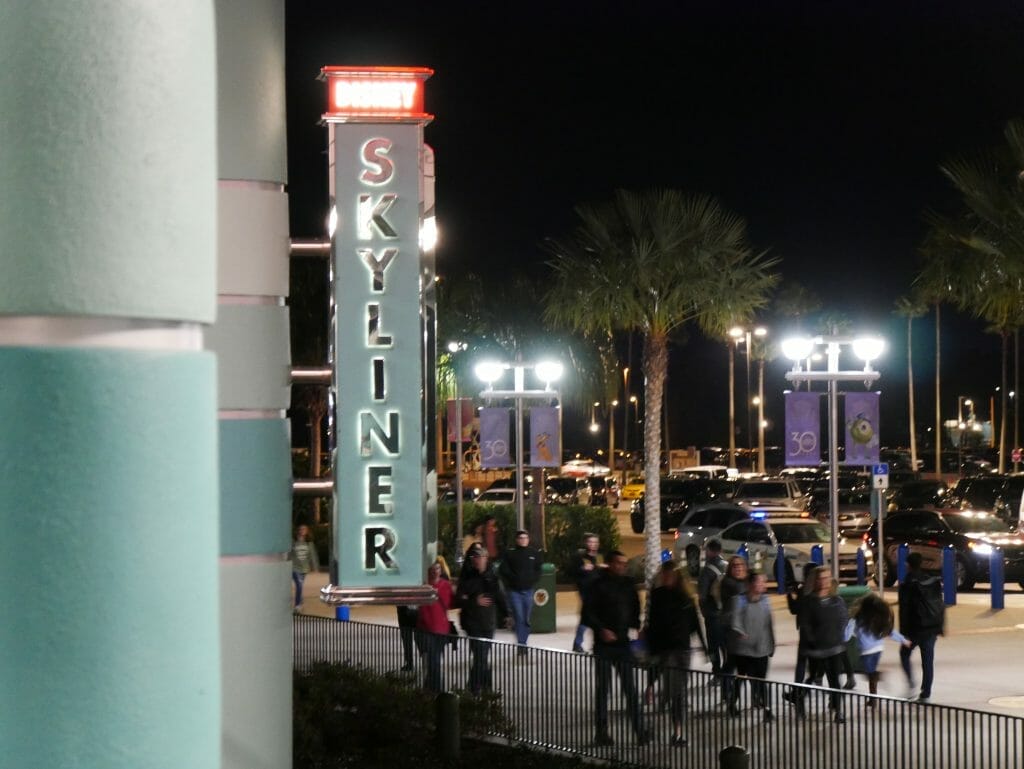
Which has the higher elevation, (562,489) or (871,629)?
(871,629)

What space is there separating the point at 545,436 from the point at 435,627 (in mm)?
16056

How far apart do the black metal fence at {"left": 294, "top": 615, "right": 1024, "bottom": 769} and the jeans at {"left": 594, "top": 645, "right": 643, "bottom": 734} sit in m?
0.04

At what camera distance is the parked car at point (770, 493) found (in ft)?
152

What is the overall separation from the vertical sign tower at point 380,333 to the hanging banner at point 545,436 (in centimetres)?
2428

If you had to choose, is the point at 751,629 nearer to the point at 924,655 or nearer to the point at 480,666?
the point at 924,655

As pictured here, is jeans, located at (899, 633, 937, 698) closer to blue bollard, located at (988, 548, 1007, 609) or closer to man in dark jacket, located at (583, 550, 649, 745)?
man in dark jacket, located at (583, 550, 649, 745)

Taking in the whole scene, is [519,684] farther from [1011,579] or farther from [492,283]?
[492,283]

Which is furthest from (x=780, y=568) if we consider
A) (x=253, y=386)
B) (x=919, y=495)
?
(x=253, y=386)

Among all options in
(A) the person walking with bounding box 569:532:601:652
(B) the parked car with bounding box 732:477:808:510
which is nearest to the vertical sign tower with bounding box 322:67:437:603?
(A) the person walking with bounding box 569:532:601:652

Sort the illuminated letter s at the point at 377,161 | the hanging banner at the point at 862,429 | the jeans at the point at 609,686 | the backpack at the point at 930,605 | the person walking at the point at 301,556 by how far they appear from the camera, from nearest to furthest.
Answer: the illuminated letter s at the point at 377,161
the jeans at the point at 609,686
the backpack at the point at 930,605
the person walking at the point at 301,556
the hanging banner at the point at 862,429

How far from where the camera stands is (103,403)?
270cm

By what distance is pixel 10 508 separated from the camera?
105 inches

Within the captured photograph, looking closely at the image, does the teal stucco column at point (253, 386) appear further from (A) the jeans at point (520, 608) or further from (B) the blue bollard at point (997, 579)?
(B) the blue bollard at point (997, 579)

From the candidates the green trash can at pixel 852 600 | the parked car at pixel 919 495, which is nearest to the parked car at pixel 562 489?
the parked car at pixel 919 495
